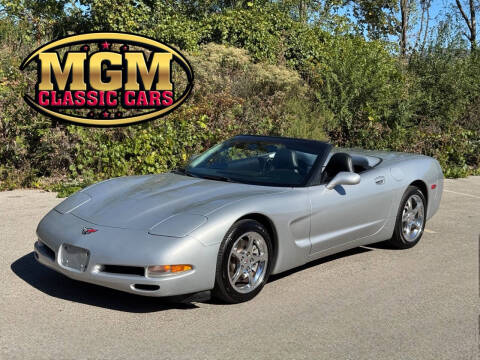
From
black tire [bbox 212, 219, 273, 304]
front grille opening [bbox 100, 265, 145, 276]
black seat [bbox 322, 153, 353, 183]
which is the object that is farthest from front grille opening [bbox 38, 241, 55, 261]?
black seat [bbox 322, 153, 353, 183]

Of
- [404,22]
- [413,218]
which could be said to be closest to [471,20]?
[404,22]

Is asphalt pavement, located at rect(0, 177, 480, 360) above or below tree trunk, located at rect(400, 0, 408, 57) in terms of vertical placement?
below

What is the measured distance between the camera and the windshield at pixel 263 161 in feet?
19.6

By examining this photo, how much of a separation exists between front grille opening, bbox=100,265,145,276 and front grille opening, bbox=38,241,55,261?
59 centimetres

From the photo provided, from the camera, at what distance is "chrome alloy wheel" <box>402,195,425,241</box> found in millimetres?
6973

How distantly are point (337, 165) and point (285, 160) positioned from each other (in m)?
0.51

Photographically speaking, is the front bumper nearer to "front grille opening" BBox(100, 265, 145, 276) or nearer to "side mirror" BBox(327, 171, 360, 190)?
"front grille opening" BBox(100, 265, 145, 276)

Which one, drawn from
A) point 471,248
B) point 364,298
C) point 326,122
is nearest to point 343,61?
point 326,122

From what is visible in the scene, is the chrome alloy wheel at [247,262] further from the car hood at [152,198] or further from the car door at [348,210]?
the car door at [348,210]

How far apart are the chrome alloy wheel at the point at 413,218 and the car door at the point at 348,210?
0.44 metres

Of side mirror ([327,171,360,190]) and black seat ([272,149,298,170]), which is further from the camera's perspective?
black seat ([272,149,298,170])

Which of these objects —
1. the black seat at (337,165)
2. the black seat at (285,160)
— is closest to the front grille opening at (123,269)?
the black seat at (285,160)

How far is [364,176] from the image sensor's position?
6445mm

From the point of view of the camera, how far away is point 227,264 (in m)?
4.88
